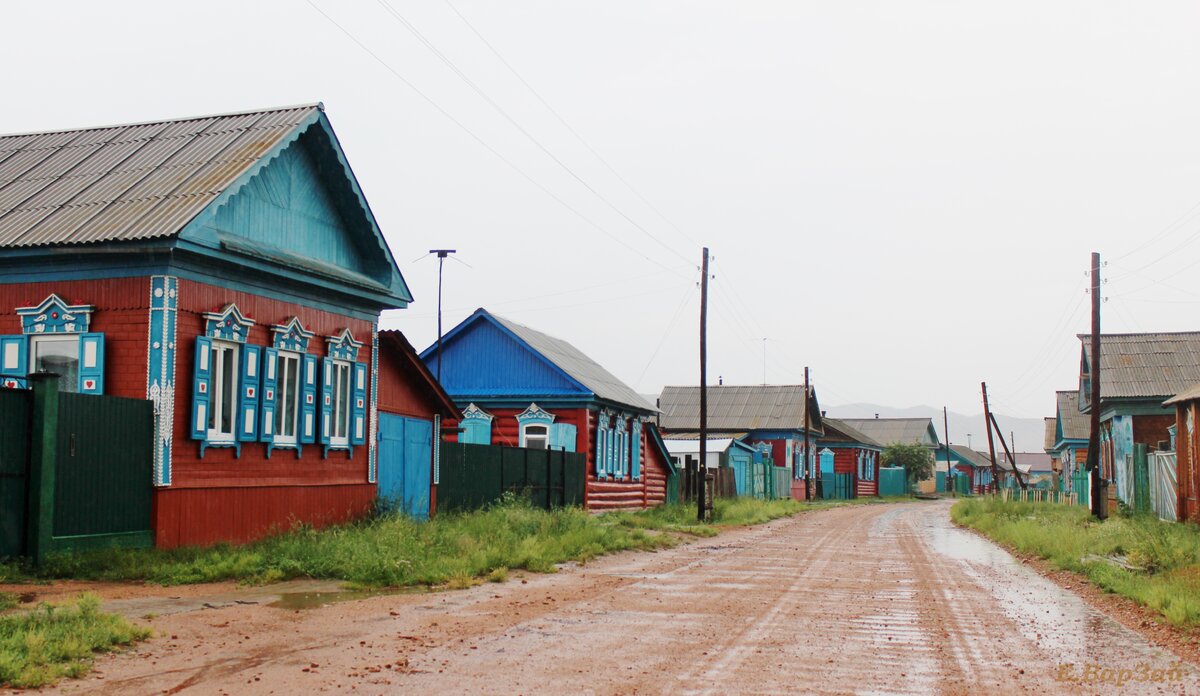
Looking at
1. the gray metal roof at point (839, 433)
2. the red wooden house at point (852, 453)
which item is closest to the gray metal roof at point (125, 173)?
the red wooden house at point (852, 453)

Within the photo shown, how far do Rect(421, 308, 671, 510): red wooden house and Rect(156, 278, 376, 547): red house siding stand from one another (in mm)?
12096

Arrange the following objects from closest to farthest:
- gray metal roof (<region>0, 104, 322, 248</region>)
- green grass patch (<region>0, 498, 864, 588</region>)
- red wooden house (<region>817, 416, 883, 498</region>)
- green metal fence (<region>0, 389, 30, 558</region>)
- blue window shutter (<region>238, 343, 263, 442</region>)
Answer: green metal fence (<region>0, 389, 30, 558</region>) < green grass patch (<region>0, 498, 864, 588</region>) < gray metal roof (<region>0, 104, 322, 248</region>) < blue window shutter (<region>238, 343, 263, 442</region>) < red wooden house (<region>817, 416, 883, 498</region>)

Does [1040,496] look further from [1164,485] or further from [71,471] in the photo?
[71,471]

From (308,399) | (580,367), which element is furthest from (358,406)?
(580,367)

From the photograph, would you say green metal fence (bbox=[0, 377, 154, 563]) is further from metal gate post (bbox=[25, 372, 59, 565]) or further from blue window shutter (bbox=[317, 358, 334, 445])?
blue window shutter (bbox=[317, 358, 334, 445])

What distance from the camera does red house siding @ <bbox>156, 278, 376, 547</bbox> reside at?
1477cm

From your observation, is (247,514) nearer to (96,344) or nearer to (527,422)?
(96,344)

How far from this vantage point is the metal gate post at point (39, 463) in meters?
12.6

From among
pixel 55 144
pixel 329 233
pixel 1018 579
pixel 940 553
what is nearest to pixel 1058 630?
pixel 1018 579

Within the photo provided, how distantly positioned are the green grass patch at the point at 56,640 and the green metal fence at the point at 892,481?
7797cm

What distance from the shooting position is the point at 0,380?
14922 mm

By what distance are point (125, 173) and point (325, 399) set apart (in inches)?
179

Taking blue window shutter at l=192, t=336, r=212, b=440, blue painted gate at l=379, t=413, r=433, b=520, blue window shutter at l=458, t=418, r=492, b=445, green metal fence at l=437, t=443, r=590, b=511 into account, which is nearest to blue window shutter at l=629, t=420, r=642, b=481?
blue window shutter at l=458, t=418, r=492, b=445

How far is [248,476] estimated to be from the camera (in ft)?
53.1
